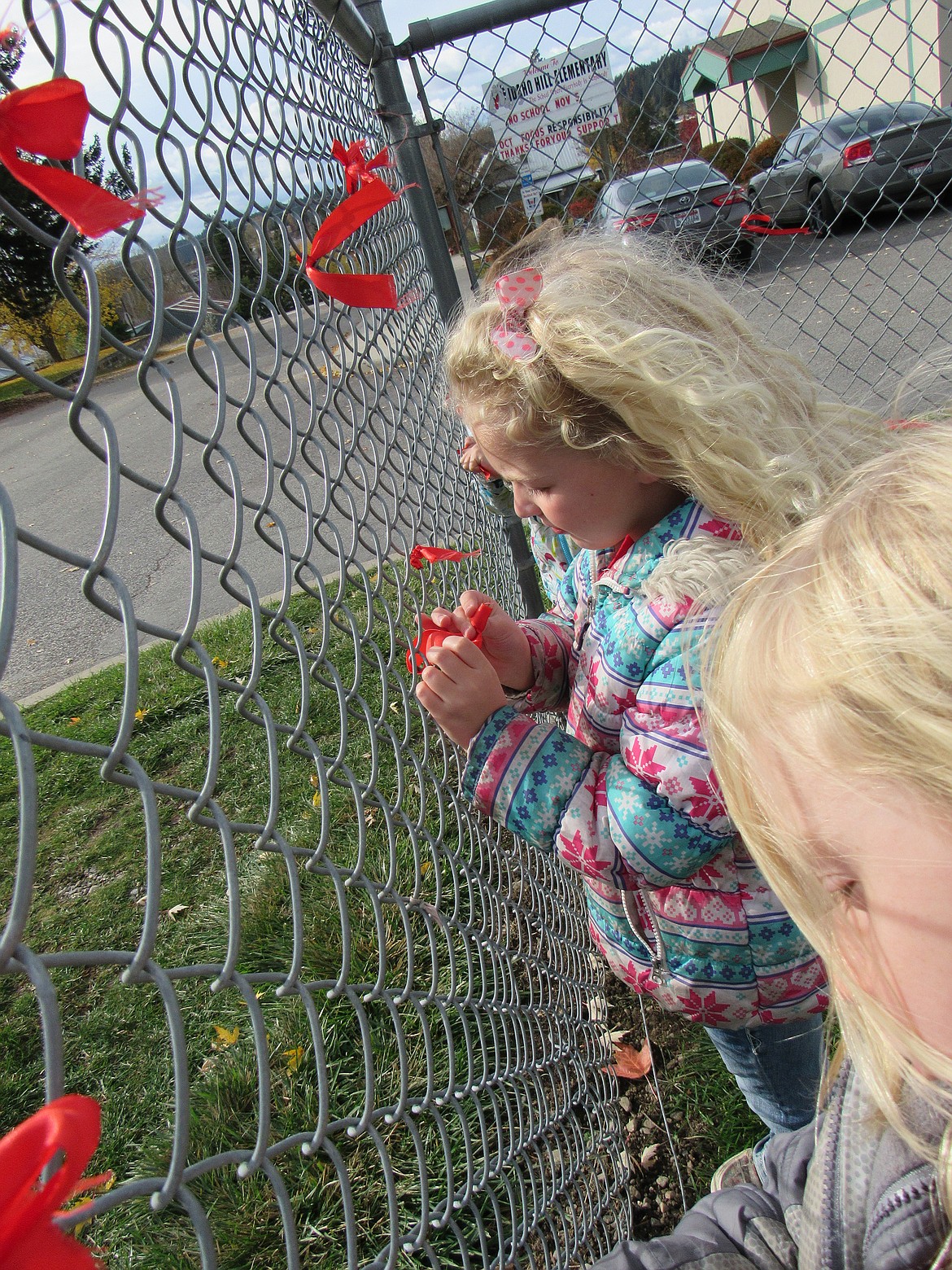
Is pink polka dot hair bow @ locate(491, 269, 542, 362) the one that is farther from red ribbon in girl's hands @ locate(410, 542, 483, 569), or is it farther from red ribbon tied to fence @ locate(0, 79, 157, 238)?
red ribbon tied to fence @ locate(0, 79, 157, 238)

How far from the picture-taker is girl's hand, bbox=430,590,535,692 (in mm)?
1708

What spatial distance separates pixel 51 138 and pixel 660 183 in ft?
26.5

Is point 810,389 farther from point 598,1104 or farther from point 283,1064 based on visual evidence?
point 283,1064

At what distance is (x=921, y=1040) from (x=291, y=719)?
3.45 m

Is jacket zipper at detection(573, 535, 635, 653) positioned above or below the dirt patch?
above

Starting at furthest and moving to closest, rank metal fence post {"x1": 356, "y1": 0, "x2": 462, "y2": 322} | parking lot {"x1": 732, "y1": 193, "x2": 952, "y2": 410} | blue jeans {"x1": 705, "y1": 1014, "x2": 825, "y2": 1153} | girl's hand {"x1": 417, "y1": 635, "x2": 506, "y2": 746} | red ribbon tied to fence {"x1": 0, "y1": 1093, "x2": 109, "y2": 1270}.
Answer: parking lot {"x1": 732, "y1": 193, "x2": 952, "y2": 410} → metal fence post {"x1": 356, "y1": 0, "x2": 462, "y2": 322} → blue jeans {"x1": 705, "y1": 1014, "x2": 825, "y2": 1153} → girl's hand {"x1": 417, "y1": 635, "x2": 506, "y2": 746} → red ribbon tied to fence {"x1": 0, "y1": 1093, "x2": 109, "y2": 1270}

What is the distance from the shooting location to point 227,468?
4.01 m

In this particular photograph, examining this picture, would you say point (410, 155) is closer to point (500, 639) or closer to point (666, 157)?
point (500, 639)

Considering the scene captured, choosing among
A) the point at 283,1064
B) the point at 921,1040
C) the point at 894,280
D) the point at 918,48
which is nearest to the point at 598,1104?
the point at 283,1064

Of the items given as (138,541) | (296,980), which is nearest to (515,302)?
(296,980)

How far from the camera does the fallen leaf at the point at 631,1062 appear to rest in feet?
7.52

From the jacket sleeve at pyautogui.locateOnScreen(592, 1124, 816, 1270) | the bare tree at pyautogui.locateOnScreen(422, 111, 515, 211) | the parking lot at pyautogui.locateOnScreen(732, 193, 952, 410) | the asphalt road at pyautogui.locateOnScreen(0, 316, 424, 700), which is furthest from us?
the asphalt road at pyautogui.locateOnScreen(0, 316, 424, 700)

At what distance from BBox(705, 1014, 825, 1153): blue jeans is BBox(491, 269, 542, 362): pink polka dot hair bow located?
144cm

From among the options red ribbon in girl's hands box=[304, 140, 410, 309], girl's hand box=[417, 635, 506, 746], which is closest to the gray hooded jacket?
girl's hand box=[417, 635, 506, 746]
